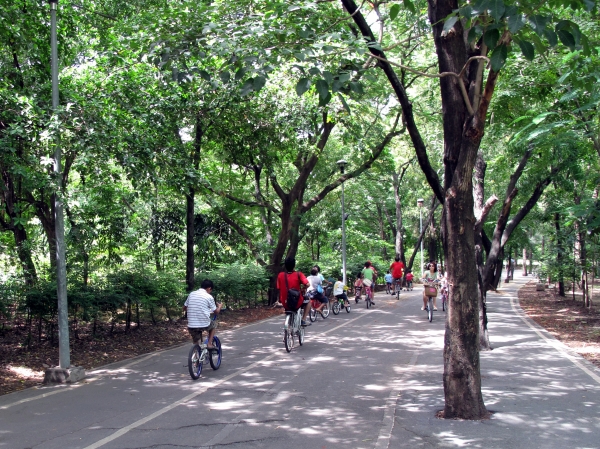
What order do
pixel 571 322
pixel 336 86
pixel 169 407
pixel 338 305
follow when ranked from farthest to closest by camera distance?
1. pixel 338 305
2. pixel 571 322
3. pixel 169 407
4. pixel 336 86

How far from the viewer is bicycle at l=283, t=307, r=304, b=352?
39.2 ft

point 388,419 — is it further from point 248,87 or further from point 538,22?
point 538,22

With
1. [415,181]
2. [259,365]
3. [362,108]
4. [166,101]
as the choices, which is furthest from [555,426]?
[415,181]

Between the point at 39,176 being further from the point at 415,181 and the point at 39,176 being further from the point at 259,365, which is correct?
the point at 415,181

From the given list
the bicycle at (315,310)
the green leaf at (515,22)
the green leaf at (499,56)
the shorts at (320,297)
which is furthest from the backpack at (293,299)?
the green leaf at (515,22)

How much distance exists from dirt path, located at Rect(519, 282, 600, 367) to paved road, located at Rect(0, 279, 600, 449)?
836 mm

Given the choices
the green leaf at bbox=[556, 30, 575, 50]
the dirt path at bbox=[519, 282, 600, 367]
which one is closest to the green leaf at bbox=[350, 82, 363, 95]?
the green leaf at bbox=[556, 30, 575, 50]

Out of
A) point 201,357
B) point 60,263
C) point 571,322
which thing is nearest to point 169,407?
point 201,357

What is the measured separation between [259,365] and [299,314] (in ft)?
7.45

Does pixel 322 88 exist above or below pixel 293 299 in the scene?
above

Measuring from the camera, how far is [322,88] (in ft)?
17.8

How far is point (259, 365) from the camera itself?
34.7ft

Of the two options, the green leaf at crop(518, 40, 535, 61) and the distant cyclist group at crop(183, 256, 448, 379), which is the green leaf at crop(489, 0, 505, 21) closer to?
the green leaf at crop(518, 40, 535, 61)

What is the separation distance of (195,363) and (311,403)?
102 inches
